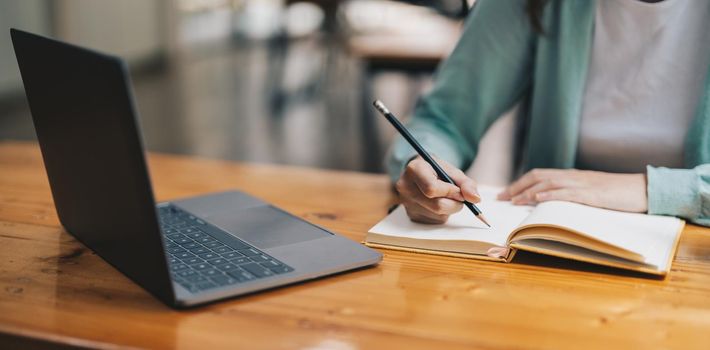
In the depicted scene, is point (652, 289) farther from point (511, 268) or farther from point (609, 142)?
point (609, 142)

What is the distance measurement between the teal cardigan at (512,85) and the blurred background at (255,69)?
4.36 feet

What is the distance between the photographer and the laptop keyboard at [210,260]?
79cm

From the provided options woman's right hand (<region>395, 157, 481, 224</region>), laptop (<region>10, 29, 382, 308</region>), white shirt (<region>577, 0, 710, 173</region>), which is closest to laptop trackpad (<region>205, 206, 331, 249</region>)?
laptop (<region>10, 29, 382, 308</region>)

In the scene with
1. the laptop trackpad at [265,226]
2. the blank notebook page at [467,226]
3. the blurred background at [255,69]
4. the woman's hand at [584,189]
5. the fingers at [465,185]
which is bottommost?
the blurred background at [255,69]

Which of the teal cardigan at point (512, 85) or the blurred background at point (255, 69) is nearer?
the teal cardigan at point (512, 85)

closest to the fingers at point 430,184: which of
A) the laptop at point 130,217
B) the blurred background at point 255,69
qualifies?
the laptop at point 130,217

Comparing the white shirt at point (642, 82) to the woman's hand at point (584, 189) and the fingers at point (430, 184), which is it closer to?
the woman's hand at point (584, 189)

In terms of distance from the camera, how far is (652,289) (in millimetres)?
822

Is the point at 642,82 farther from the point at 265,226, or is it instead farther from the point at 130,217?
the point at 130,217

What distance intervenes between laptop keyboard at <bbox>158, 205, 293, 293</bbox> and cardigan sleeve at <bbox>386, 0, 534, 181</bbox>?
469 millimetres

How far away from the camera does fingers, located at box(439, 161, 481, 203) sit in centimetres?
95

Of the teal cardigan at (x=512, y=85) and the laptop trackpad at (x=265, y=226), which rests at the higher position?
the teal cardigan at (x=512, y=85)

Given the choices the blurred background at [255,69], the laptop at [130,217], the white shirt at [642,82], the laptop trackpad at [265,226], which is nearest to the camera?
the laptop at [130,217]

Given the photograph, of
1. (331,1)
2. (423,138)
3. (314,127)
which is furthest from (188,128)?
(423,138)
